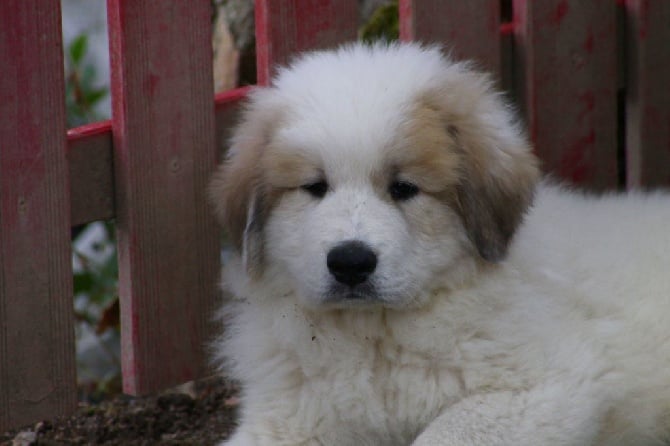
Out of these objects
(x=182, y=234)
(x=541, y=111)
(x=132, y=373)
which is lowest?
(x=132, y=373)

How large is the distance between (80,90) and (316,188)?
8.67 ft

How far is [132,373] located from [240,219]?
843mm

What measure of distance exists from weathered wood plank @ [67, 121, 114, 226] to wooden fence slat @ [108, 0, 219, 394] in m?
0.03

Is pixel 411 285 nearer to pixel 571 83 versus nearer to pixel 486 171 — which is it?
pixel 486 171

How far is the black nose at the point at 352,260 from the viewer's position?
12.2 feet

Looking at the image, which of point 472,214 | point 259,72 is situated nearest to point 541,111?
point 259,72

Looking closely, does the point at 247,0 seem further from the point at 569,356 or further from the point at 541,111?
the point at 569,356

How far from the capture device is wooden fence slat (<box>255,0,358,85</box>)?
15.3 feet

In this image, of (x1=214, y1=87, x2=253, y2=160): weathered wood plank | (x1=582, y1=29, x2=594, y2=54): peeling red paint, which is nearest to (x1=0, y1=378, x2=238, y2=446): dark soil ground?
(x1=214, y1=87, x2=253, y2=160): weathered wood plank

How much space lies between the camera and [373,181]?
12.6ft

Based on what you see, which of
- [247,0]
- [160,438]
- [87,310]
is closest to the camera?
[160,438]

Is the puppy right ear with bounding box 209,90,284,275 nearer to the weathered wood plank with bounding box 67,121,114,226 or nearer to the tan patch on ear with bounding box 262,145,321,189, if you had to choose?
the tan patch on ear with bounding box 262,145,321,189

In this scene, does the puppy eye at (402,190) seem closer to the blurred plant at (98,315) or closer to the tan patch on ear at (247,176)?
the tan patch on ear at (247,176)

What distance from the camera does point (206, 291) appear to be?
473 cm
